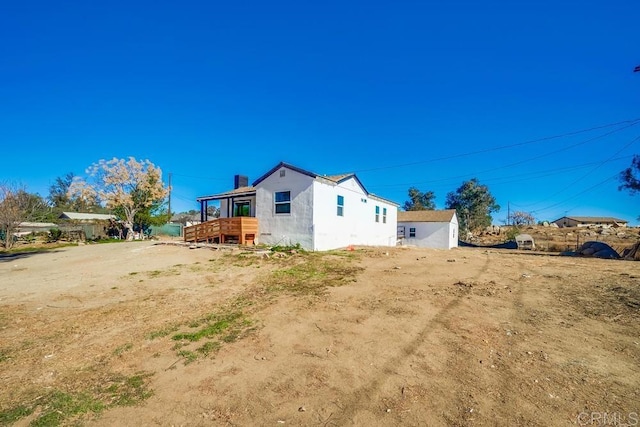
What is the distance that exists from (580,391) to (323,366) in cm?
276

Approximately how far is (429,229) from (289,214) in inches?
826

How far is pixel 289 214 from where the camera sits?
1555cm

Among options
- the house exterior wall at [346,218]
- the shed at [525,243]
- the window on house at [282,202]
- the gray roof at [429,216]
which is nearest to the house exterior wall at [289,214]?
the window on house at [282,202]

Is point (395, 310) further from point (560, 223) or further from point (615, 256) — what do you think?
Answer: point (560, 223)

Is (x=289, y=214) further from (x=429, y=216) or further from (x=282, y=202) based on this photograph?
(x=429, y=216)

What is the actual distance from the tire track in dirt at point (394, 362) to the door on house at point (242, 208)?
14641 mm

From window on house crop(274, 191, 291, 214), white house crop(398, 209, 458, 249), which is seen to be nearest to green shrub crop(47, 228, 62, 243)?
window on house crop(274, 191, 291, 214)

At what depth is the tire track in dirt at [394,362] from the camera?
2783 millimetres

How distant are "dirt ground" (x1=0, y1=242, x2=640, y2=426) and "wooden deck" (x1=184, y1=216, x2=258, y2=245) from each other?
26.2 ft

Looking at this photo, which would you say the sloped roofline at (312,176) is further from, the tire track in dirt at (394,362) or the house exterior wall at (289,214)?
the tire track in dirt at (394,362)

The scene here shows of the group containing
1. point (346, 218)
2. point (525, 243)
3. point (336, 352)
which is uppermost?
point (346, 218)

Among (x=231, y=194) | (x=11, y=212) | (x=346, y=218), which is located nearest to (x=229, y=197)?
(x=231, y=194)

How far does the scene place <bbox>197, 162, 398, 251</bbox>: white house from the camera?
14875 millimetres

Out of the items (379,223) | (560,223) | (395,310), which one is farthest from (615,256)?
(560,223)
